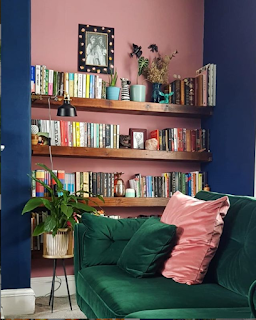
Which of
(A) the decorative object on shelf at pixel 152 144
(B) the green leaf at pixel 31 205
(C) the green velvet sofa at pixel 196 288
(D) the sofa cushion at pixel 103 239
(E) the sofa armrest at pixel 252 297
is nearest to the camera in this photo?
(E) the sofa armrest at pixel 252 297

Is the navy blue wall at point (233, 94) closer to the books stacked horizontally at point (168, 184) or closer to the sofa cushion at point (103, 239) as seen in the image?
the books stacked horizontally at point (168, 184)

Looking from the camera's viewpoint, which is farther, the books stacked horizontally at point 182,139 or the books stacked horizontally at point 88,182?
the books stacked horizontally at point 182,139

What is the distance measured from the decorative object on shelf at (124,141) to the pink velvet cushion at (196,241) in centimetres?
181

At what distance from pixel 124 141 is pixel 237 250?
214 centimetres

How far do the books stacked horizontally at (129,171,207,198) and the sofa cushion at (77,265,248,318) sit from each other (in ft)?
5.79

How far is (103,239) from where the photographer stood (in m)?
2.80

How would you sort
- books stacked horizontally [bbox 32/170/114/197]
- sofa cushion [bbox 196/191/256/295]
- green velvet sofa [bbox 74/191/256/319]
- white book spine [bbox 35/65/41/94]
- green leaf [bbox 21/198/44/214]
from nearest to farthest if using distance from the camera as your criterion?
green velvet sofa [bbox 74/191/256/319] < sofa cushion [bbox 196/191/256/295] < green leaf [bbox 21/198/44/214] < white book spine [bbox 35/65/41/94] < books stacked horizontally [bbox 32/170/114/197]

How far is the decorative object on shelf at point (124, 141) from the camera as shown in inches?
166

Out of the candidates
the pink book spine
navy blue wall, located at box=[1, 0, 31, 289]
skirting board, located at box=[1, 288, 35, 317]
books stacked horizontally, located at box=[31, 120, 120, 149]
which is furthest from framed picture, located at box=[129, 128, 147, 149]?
skirting board, located at box=[1, 288, 35, 317]

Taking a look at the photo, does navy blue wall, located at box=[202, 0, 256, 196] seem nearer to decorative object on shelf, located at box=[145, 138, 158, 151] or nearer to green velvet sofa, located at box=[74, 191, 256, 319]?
decorative object on shelf, located at box=[145, 138, 158, 151]

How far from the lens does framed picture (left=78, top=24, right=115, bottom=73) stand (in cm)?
423

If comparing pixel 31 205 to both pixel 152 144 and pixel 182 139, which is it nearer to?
pixel 152 144

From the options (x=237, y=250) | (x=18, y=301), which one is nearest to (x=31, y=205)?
(x=18, y=301)

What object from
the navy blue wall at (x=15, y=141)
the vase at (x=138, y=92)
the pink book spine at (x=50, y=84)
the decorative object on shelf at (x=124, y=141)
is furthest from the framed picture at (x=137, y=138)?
the navy blue wall at (x=15, y=141)
